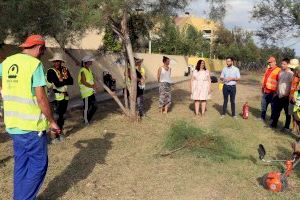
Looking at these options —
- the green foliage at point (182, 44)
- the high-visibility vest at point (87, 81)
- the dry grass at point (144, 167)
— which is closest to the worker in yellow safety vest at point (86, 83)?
the high-visibility vest at point (87, 81)

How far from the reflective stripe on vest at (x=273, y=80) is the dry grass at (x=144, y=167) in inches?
46.9

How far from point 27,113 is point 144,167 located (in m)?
2.84

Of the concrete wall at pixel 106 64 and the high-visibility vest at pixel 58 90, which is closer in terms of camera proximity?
the high-visibility vest at pixel 58 90

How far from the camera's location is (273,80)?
38.9 feet

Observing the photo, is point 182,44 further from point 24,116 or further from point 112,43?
point 24,116

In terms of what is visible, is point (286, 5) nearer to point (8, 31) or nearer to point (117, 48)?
point (117, 48)

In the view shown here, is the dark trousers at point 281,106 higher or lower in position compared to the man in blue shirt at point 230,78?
lower

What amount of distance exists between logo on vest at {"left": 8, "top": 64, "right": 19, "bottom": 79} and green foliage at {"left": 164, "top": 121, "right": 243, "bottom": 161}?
4.13 m

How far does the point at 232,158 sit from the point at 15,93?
4.36 m

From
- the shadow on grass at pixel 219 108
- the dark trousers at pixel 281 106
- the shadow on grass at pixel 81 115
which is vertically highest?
the dark trousers at pixel 281 106

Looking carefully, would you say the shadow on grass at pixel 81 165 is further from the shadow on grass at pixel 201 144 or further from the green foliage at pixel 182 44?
the green foliage at pixel 182 44

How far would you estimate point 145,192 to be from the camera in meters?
6.22

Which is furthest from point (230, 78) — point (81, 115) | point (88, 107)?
point (81, 115)

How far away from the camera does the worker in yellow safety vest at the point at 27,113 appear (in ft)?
16.3
